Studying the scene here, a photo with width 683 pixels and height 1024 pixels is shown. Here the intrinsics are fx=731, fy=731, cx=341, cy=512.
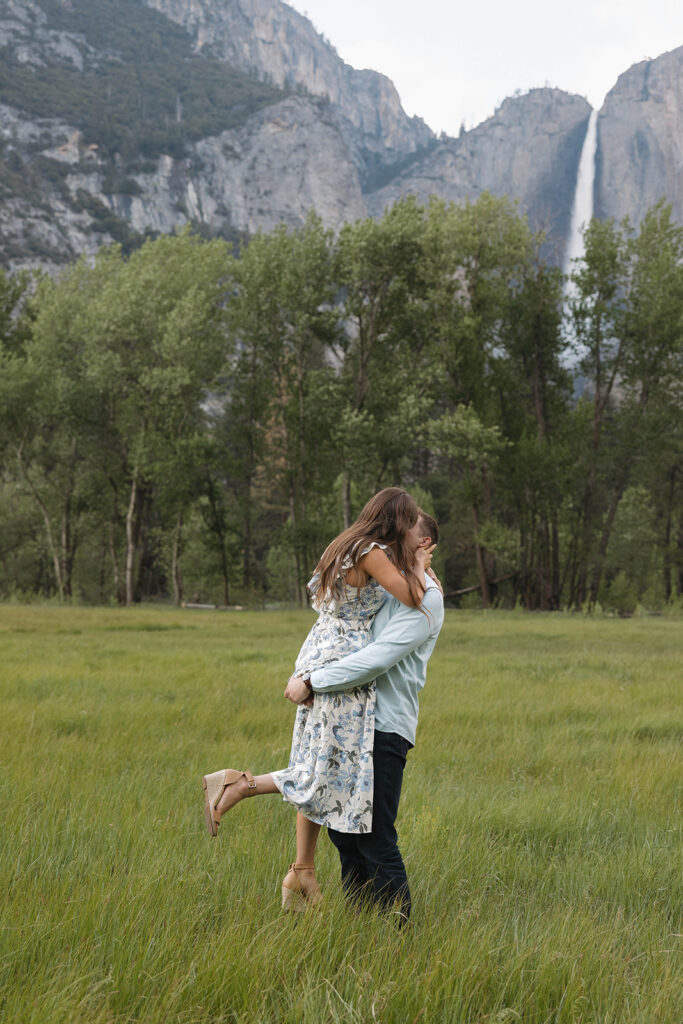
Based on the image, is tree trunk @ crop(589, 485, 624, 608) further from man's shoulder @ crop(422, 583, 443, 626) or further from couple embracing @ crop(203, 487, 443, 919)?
couple embracing @ crop(203, 487, 443, 919)

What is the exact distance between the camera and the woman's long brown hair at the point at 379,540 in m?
3.41

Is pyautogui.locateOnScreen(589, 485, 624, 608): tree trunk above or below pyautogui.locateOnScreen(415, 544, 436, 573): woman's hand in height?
above

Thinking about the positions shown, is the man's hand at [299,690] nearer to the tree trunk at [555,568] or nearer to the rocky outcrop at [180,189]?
the tree trunk at [555,568]

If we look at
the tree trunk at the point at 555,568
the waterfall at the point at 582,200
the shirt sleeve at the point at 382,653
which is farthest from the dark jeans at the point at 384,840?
the waterfall at the point at 582,200

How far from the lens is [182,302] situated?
106 feet

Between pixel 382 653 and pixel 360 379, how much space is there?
107 ft

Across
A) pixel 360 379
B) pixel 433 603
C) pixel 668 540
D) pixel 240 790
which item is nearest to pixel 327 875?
pixel 240 790

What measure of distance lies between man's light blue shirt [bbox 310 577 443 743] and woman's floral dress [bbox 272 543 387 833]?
64 mm

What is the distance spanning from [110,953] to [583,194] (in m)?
189

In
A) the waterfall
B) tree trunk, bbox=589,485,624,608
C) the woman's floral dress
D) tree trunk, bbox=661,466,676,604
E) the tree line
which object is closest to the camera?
the woman's floral dress

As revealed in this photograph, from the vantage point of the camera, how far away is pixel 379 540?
11.4 ft

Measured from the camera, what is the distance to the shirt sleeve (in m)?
3.22

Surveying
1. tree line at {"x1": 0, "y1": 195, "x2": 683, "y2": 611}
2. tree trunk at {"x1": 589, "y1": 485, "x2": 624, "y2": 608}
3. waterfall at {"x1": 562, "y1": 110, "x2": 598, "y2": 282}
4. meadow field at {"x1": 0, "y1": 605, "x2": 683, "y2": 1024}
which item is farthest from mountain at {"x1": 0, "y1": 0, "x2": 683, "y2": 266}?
meadow field at {"x1": 0, "y1": 605, "x2": 683, "y2": 1024}

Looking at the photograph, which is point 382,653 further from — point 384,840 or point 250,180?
point 250,180
